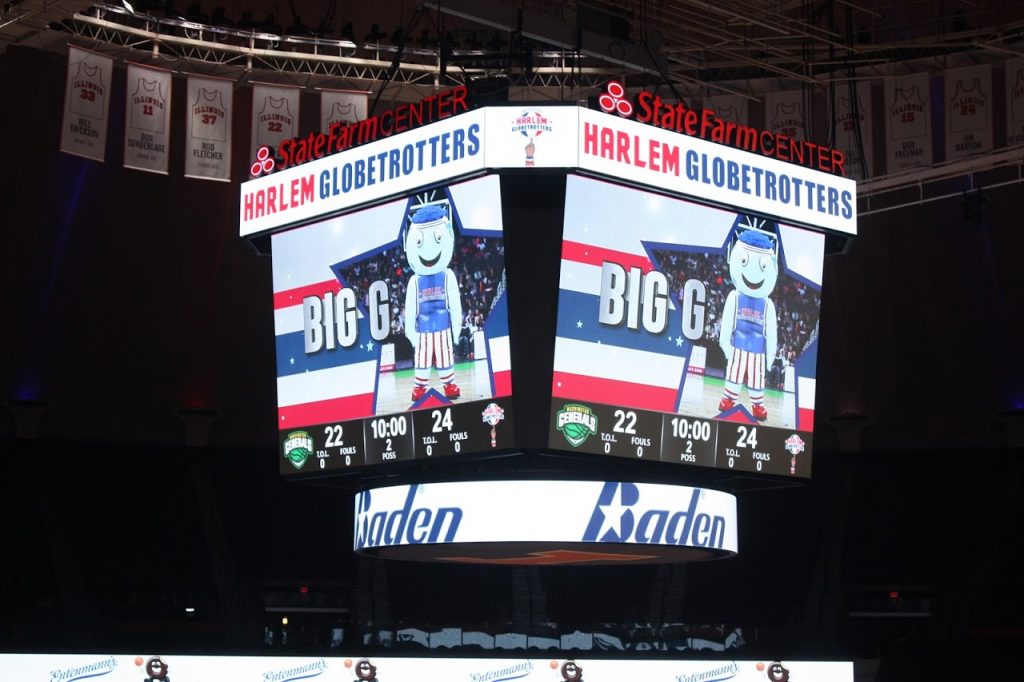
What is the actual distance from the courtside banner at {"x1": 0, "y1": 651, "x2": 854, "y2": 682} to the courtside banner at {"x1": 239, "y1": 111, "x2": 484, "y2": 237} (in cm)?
583

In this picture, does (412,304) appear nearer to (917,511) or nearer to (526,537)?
(526,537)

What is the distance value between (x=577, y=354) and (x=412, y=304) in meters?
1.95

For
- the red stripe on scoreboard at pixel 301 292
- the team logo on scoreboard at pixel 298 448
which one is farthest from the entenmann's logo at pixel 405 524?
the red stripe on scoreboard at pixel 301 292

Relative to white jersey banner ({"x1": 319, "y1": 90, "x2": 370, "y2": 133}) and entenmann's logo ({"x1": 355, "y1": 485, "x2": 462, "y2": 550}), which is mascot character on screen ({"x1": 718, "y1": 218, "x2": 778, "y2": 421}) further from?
white jersey banner ({"x1": 319, "y1": 90, "x2": 370, "y2": 133})

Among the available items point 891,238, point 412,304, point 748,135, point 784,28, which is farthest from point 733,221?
point 891,238

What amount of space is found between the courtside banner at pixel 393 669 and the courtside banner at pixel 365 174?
5831mm

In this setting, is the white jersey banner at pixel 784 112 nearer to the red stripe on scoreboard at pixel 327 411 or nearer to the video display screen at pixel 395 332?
the video display screen at pixel 395 332

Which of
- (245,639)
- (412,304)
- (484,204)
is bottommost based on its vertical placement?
(245,639)

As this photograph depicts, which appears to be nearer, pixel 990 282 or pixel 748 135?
pixel 748 135

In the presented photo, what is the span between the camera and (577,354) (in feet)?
46.4

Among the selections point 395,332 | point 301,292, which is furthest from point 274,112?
point 395,332

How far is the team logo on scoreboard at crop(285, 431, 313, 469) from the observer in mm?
15727

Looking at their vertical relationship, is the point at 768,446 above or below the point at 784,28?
below

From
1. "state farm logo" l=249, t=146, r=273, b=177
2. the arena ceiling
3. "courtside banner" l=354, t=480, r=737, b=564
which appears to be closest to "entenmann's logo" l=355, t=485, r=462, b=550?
"courtside banner" l=354, t=480, r=737, b=564
